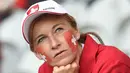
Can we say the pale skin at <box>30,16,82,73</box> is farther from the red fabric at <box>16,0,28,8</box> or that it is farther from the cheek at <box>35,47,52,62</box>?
the red fabric at <box>16,0,28,8</box>

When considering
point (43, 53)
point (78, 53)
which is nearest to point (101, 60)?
point (78, 53)

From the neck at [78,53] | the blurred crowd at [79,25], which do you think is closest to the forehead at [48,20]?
the neck at [78,53]

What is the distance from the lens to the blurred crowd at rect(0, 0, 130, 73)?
4.96 feet

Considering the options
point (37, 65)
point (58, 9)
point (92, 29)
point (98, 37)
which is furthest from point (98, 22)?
point (58, 9)

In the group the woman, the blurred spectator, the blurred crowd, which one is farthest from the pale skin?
the blurred spectator

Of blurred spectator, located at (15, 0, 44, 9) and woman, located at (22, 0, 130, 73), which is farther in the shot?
blurred spectator, located at (15, 0, 44, 9)

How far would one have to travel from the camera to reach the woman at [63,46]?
1076 mm

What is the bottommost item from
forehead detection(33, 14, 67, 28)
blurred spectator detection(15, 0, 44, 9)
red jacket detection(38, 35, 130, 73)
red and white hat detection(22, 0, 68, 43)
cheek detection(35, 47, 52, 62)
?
red jacket detection(38, 35, 130, 73)

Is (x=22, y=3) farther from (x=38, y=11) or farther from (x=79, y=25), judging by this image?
(x=38, y=11)

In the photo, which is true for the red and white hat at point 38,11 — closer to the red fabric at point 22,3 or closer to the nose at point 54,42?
the nose at point 54,42

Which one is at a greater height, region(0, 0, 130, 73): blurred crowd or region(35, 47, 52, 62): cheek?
region(0, 0, 130, 73): blurred crowd

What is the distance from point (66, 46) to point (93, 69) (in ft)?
0.40

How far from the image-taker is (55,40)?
1.08m

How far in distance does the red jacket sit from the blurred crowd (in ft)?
1.10
